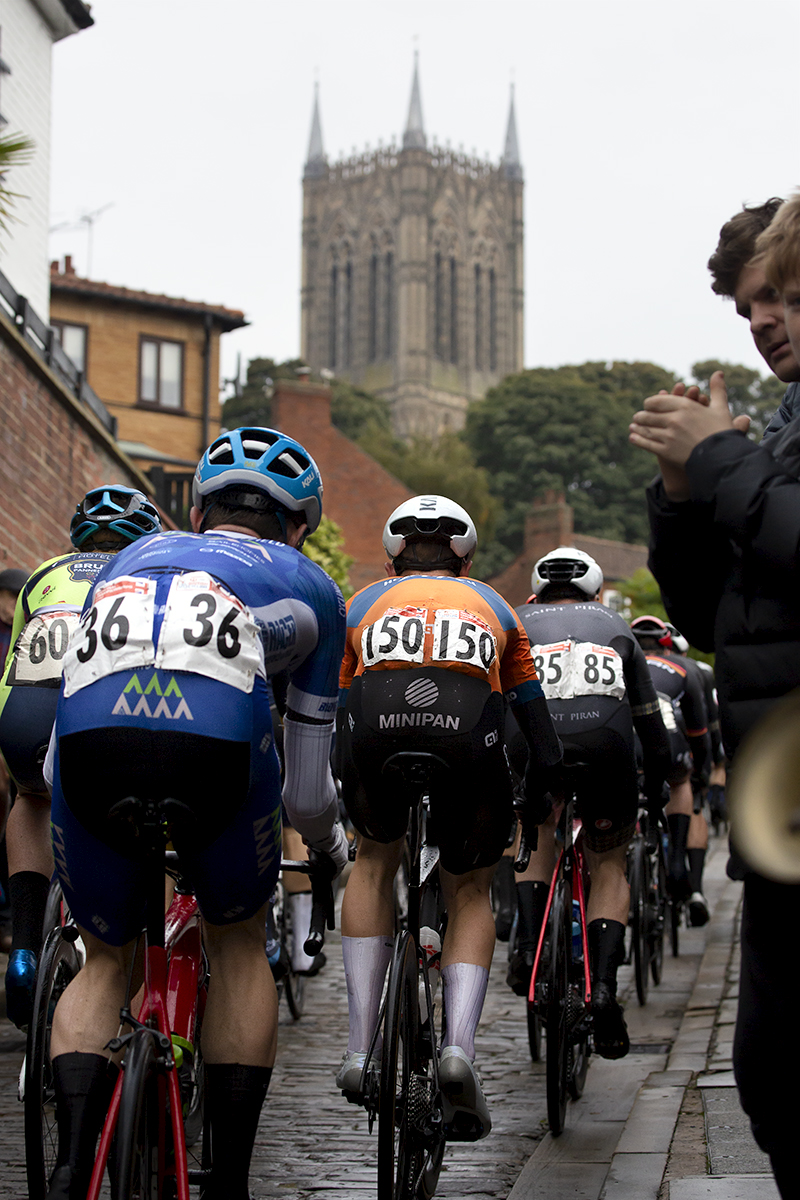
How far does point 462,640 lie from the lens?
197 inches

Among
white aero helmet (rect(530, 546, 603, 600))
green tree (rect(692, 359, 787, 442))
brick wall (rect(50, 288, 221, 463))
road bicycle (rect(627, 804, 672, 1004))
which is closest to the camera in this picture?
white aero helmet (rect(530, 546, 603, 600))

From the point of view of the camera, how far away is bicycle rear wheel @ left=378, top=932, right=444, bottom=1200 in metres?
4.35

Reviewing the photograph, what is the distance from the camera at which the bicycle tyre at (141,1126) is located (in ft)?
10.5

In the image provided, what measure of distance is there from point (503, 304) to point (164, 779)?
149 metres

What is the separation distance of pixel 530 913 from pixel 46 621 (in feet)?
7.71

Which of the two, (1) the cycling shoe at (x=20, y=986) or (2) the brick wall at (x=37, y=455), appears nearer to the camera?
(1) the cycling shoe at (x=20, y=986)

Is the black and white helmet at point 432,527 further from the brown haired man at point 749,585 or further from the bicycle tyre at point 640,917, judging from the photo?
the bicycle tyre at point 640,917

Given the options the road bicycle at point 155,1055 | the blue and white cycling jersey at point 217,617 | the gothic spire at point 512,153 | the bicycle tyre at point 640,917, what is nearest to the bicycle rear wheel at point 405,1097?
the road bicycle at point 155,1055

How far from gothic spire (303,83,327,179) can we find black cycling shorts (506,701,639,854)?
150 m

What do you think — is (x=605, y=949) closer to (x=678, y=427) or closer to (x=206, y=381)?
(x=678, y=427)

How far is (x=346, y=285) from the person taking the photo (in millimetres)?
149750

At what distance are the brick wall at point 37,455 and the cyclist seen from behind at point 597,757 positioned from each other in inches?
430

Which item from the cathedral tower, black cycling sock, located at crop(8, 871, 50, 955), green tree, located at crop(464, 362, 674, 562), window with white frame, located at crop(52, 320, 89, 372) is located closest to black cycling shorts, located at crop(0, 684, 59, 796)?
black cycling sock, located at crop(8, 871, 50, 955)

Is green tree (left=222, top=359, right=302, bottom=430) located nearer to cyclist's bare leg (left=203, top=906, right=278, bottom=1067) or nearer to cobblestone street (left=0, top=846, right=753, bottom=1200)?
cobblestone street (left=0, top=846, right=753, bottom=1200)
